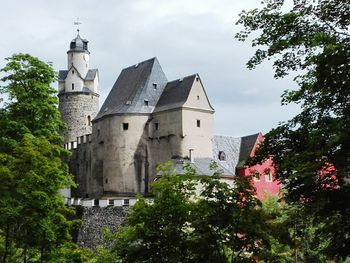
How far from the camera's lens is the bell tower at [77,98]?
69.1 m

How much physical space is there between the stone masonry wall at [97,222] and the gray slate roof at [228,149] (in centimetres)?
1375

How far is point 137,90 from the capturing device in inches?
2189

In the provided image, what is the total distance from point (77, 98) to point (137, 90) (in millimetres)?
15657

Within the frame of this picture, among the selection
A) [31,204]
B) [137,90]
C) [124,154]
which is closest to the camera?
[31,204]

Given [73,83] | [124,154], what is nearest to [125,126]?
[124,154]

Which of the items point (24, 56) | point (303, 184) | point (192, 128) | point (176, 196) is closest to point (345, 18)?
point (303, 184)

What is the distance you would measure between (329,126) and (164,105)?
39.2m

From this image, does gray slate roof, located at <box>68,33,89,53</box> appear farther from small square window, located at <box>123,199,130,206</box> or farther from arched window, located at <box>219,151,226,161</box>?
small square window, located at <box>123,199,130,206</box>

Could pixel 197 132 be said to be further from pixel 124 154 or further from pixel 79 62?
pixel 79 62

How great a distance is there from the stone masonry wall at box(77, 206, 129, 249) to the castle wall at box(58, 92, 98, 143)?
25.4 meters

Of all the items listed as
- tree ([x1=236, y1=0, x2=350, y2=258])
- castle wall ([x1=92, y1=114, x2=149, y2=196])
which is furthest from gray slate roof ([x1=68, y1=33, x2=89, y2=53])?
tree ([x1=236, y1=0, x2=350, y2=258])

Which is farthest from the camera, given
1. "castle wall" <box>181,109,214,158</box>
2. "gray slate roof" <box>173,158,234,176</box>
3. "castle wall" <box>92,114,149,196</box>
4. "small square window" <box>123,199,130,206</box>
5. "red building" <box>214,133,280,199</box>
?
"red building" <box>214,133,280,199</box>

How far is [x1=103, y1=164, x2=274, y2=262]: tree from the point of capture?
15.7m

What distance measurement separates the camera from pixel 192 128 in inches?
2046
